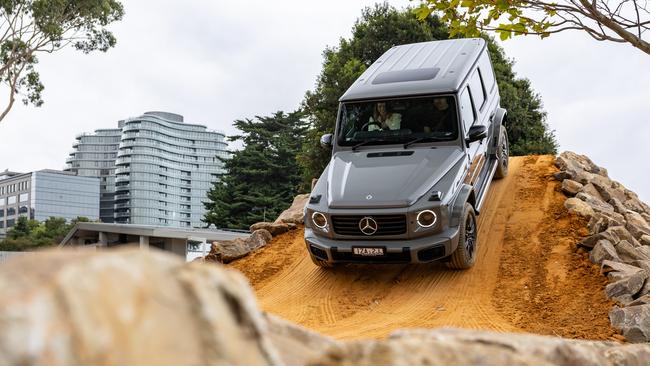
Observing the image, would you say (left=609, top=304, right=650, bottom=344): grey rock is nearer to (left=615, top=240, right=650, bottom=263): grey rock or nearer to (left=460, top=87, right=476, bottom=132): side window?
(left=615, top=240, right=650, bottom=263): grey rock

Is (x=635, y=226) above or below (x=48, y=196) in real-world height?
below

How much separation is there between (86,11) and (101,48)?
184 cm

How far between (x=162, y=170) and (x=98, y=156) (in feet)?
73.3

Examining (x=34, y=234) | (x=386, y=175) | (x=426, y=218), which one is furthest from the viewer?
(x=34, y=234)

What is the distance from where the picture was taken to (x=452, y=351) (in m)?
2.02

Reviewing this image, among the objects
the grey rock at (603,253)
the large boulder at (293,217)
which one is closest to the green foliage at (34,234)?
the large boulder at (293,217)

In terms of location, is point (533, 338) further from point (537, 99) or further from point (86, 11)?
point (86, 11)

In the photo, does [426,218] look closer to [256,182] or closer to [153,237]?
[153,237]

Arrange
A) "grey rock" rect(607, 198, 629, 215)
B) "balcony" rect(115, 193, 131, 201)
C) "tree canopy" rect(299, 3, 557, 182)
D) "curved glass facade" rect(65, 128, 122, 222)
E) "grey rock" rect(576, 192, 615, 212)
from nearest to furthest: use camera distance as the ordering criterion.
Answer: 1. "grey rock" rect(576, 192, 615, 212)
2. "grey rock" rect(607, 198, 629, 215)
3. "tree canopy" rect(299, 3, 557, 182)
4. "balcony" rect(115, 193, 131, 201)
5. "curved glass facade" rect(65, 128, 122, 222)

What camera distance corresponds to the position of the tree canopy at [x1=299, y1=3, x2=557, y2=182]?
89.4 feet

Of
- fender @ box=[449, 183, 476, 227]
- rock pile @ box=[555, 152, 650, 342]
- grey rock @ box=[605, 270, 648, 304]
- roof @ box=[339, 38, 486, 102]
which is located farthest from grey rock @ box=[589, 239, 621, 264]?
roof @ box=[339, 38, 486, 102]

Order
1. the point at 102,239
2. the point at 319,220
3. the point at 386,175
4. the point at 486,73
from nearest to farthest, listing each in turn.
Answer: the point at 386,175 → the point at 319,220 → the point at 486,73 → the point at 102,239

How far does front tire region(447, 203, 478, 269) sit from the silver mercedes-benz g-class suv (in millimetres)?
16

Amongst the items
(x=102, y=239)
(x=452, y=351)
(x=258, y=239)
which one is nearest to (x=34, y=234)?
(x=102, y=239)
